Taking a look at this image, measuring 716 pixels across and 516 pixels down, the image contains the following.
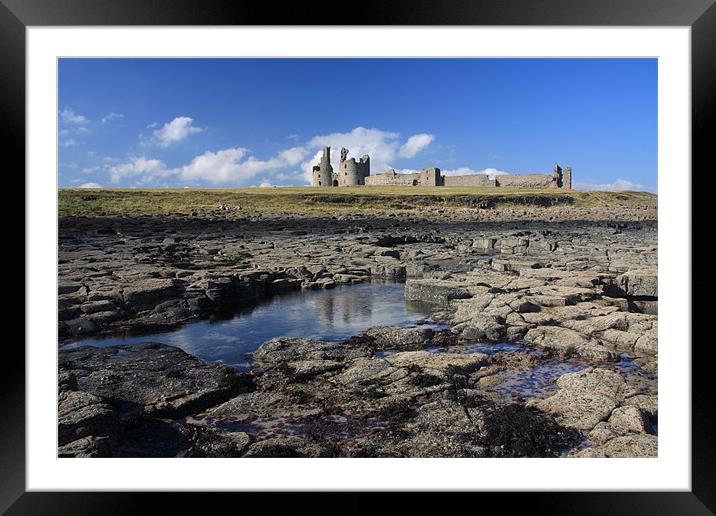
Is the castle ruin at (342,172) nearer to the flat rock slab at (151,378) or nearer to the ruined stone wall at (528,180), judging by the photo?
the ruined stone wall at (528,180)

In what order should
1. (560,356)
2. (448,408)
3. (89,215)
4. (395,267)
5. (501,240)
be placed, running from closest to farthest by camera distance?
(448,408), (560,356), (395,267), (501,240), (89,215)

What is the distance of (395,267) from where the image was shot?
11.5 m

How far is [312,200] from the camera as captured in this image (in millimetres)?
25203

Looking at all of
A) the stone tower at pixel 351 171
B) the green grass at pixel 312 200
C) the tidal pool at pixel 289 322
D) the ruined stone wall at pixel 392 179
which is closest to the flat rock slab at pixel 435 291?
the tidal pool at pixel 289 322

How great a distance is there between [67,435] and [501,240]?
12.5 m

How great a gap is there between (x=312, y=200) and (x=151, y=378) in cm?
1979

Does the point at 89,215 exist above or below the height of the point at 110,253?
above

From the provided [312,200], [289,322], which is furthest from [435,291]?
[312,200]

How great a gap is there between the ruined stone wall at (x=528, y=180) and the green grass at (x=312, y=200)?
2357 mm

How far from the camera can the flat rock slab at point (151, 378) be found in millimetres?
5316
